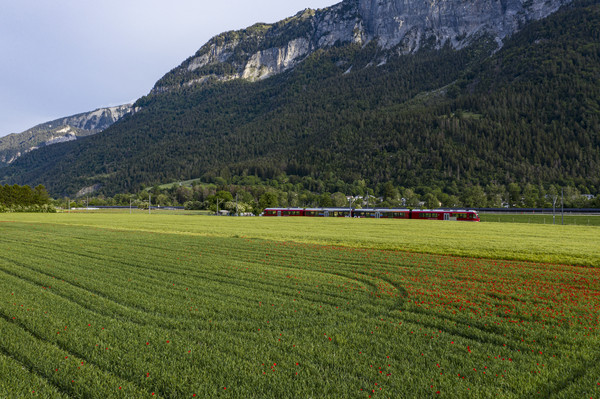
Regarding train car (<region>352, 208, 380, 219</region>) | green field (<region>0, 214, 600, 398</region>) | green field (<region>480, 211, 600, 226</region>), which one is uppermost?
green field (<region>0, 214, 600, 398</region>)

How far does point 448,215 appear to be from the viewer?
8831 cm

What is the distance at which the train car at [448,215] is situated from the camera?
8719 centimetres

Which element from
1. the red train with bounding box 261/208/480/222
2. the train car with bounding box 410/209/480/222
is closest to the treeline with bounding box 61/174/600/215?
the red train with bounding box 261/208/480/222

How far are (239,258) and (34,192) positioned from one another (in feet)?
407

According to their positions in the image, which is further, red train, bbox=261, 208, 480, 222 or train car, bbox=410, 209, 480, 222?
red train, bbox=261, 208, 480, 222

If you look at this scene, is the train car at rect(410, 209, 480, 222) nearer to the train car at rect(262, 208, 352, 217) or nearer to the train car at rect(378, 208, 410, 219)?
the train car at rect(378, 208, 410, 219)

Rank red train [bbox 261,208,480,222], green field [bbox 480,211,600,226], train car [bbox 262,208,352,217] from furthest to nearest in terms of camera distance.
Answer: train car [bbox 262,208,352,217]
red train [bbox 261,208,480,222]
green field [bbox 480,211,600,226]

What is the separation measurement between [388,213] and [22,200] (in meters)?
115

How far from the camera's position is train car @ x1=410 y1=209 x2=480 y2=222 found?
8719 cm

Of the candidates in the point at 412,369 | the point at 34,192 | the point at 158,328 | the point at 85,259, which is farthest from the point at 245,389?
the point at 34,192

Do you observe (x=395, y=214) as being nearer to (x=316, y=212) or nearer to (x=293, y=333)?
(x=316, y=212)

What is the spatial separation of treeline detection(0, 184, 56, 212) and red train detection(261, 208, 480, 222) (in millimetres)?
74630

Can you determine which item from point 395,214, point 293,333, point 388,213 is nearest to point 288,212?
point 388,213

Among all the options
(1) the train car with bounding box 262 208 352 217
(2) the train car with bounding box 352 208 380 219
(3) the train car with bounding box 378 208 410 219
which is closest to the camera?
(3) the train car with bounding box 378 208 410 219
